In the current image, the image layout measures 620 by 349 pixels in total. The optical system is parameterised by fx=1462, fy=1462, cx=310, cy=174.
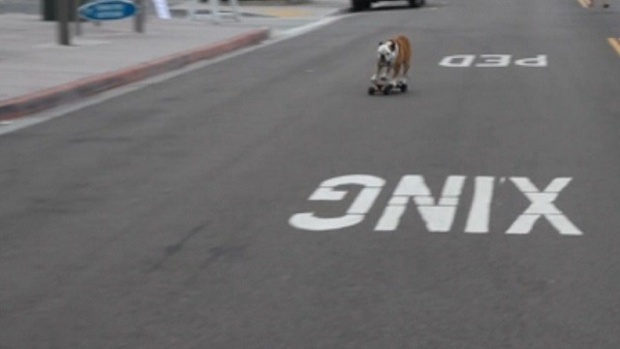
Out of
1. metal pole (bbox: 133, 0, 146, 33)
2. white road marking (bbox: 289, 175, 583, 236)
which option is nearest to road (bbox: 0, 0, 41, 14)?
metal pole (bbox: 133, 0, 146, 33)

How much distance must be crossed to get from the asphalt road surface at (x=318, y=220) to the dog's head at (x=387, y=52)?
48cm

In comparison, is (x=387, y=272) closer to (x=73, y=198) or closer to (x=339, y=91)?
(x=73, y=198)

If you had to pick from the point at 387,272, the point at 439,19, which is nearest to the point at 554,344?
the point at 387,272

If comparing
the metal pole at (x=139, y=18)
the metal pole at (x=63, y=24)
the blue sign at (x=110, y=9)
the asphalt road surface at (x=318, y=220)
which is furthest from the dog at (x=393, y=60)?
the metal pole at (x=139, y=18)

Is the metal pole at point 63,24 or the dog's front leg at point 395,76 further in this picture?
the metal pole at point 63,24

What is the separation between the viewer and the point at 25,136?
47.2 ft

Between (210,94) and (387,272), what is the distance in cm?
1019

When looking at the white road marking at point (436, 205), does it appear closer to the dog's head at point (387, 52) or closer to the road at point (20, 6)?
the dog's head at point (387, 52)

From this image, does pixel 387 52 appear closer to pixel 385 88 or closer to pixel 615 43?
pixel 385 88

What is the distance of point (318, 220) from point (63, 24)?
14797 mm

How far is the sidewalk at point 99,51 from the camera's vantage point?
1781cm

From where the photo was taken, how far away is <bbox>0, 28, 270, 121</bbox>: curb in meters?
16.3

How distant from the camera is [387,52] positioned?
53.9 feet

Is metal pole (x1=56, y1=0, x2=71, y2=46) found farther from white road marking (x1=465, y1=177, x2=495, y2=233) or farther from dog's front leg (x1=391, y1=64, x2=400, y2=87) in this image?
white road marking (x1=465, y1=177, x2=495, y2=233)
